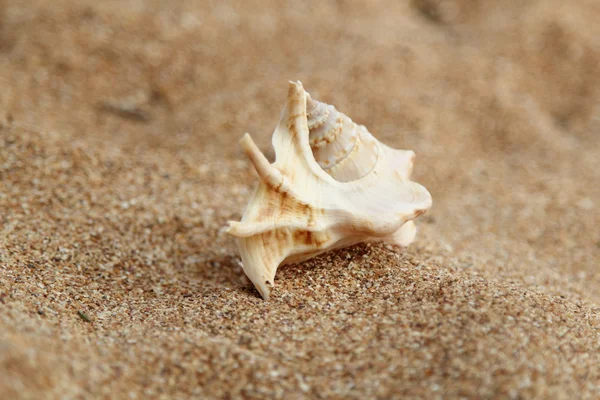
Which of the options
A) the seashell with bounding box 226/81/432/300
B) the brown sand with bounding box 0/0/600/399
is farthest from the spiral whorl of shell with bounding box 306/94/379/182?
the brown sand with bounding box 0/0/600/399

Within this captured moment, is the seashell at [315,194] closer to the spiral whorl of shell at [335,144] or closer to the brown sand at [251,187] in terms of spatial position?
the spiral whorl of shell at [335,144]

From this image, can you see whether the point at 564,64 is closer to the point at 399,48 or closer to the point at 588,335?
the point at 399,48

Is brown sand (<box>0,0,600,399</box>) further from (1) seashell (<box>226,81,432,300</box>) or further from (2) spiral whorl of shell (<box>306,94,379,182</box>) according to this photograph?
(2) spiral whorl of shell (<box>306,94,379,182</box>)

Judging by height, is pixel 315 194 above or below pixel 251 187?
above

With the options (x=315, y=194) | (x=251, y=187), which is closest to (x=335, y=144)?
(x=315, y=194)

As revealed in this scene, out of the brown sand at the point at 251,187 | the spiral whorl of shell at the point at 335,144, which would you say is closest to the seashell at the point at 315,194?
the spiral whorl of shell at the point at 335,144

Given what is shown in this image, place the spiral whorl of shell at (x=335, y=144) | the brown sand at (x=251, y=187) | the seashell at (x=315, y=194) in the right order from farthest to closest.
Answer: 1. the spiral whorl of shell at (x=335, y=144)
2. the seashell at (x=315, y=194)
3. the brown sand at (x=251, y=187)

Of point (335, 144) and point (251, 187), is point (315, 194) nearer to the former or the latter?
point (335, 144)
